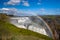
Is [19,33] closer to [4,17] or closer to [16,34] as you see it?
[16,34]

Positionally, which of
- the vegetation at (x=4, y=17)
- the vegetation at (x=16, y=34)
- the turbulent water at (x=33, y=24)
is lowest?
the vegetation at (x=16, y=34)

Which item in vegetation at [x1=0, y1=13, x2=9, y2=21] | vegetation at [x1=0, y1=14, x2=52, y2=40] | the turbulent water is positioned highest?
vegetation at [x1=0, y1=13, x2=9, y2=21]

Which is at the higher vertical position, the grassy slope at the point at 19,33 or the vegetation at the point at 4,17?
the vegetation at the point at 4,17

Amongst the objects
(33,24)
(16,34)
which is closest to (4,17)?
(16,34)

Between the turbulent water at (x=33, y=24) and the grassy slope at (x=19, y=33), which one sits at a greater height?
the turbulent water at (x=33, y=24)

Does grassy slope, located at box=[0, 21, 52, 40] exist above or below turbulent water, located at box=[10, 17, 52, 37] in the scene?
below

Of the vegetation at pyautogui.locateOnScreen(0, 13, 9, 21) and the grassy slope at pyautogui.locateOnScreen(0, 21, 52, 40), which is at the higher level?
the vegetation at pyautogui.locateOnScreen(0, 13, 9, 21)
